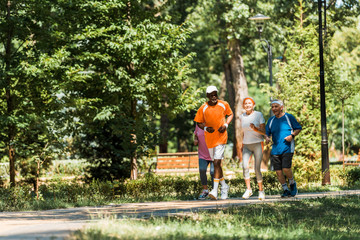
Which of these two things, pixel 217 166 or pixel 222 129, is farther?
pixel 217 166

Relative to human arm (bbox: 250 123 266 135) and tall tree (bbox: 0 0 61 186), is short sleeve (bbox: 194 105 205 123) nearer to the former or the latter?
human arm (bbox: 250 123 266 135)

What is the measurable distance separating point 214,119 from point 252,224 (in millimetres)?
3169

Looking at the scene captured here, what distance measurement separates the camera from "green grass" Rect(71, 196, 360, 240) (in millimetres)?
6559

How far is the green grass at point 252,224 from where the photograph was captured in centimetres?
656

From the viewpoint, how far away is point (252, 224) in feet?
25.8

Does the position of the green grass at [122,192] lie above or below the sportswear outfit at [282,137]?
below

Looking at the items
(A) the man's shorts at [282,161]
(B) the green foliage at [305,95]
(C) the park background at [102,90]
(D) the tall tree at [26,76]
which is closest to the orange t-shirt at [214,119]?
(A) the man's shorts at [282,161]

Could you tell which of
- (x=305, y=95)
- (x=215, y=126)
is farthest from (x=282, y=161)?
(x=305, y=95)

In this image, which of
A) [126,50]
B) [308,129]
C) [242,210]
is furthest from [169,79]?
[242,210]

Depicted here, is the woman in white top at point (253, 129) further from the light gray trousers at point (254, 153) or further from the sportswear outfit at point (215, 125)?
the sportswear outfit at point (215, 125)

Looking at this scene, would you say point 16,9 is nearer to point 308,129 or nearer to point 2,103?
point 2,103

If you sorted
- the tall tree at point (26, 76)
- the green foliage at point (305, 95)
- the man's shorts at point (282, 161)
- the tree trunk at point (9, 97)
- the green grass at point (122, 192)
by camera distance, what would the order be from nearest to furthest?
1. the man's shorts at point (282, 161)
2. the green grass at point (122, 192)
3. the tall tree at point (26, 76)
4. the tree trunk at point (9, 97)
5. the green foliage at point (305, 95)

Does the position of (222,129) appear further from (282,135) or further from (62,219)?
(62,219)

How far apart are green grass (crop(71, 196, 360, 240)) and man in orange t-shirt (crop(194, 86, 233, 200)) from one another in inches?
58.6
